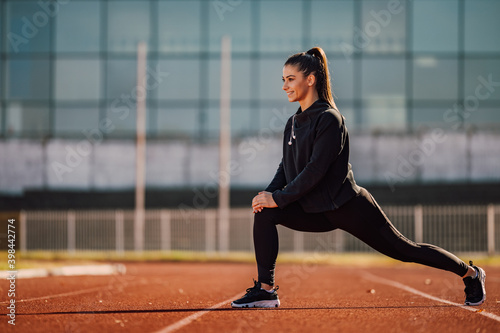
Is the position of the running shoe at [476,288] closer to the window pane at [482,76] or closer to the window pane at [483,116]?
the window pane at [483,116]

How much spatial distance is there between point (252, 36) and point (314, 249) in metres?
10.3

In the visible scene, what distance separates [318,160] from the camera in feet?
19.7

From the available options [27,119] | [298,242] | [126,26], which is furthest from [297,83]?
[27,119]

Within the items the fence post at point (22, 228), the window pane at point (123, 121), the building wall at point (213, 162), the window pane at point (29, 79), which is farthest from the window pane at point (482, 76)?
the fence post at point (22, 228)

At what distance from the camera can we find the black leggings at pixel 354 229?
609 centimetres

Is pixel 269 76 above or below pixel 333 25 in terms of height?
below

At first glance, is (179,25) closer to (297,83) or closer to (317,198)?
(297,83)

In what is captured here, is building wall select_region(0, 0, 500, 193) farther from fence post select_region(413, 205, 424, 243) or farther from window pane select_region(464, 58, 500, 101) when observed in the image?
fence post select_region(413, 205, 424, 243)

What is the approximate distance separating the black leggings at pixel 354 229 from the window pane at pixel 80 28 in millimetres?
27990

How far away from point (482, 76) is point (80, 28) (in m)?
16.9

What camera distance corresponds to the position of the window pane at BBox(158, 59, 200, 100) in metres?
32.5

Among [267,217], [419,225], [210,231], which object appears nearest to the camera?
[267,217]

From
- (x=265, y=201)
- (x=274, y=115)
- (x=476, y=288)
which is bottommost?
(x=476, y=288)

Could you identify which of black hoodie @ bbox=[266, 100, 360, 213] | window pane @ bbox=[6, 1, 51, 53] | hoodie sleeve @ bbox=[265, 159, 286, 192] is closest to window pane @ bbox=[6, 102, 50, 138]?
window pane @ bbox=[6, 1, 51, 53]
